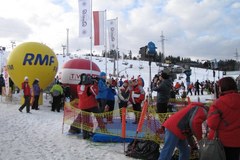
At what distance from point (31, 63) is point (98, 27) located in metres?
3.91

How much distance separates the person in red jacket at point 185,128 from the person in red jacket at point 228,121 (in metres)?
0.29

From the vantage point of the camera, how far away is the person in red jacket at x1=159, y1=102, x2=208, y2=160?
14.4 ft

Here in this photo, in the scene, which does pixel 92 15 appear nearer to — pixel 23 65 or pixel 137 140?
pixel 23 65

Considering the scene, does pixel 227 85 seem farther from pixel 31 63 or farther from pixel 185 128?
pixel 31 63

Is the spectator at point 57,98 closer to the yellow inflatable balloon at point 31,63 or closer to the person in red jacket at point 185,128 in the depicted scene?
the yellow inflatable balloon at point 31,63

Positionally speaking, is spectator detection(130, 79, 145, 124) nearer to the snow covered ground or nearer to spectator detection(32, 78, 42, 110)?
the snow covered ground

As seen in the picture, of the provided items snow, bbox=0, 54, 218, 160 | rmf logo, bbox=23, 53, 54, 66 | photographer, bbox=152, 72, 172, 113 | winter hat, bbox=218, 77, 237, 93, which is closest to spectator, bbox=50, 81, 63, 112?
rmf logo, bbox=23, 53, 54, 66

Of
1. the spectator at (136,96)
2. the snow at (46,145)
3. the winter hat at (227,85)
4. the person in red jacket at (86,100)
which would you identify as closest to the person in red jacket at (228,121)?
the winter hat at (227,85)

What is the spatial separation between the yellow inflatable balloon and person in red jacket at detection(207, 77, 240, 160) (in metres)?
13.2

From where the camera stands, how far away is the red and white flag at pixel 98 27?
16219 millimetres

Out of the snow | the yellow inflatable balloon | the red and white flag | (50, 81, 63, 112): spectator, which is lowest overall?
the snow

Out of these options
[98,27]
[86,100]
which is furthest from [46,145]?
[98,27]

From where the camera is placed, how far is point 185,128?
470cm

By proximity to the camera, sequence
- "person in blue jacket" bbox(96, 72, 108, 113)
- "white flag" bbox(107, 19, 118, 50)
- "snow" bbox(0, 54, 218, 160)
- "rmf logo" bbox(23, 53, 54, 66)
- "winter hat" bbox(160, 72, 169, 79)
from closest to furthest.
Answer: "snow" bbox(0, 54, 218, 160) < "winter hat" bbox(160, 72, 169, 79) < "person in blue jacket" bbox(96, 72, 108, 113) < "rmf logo" bbox(23, 53, 54, 66) < "white flag" bbox(107, 19, 118, 50)
